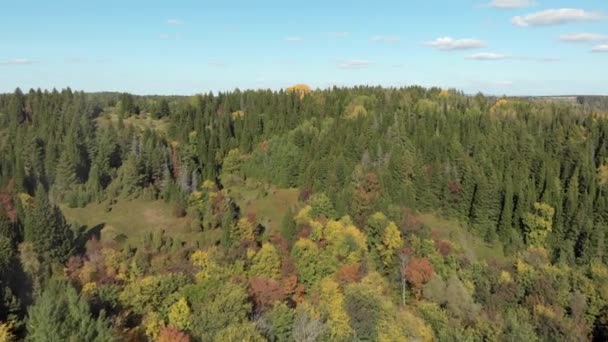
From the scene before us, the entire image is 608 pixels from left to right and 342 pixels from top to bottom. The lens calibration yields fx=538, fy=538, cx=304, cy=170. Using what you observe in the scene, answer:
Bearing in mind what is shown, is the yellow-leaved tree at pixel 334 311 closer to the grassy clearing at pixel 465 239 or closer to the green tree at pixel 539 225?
the grassy clearing at pixel 465 239

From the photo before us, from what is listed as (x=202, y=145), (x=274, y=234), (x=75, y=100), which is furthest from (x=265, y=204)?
(x=75, y=100)

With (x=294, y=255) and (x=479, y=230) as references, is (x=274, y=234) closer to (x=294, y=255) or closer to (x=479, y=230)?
(x=294, y=255)

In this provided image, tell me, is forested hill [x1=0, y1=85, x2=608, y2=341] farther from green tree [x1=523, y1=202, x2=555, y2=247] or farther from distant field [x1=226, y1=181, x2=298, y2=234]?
distant field [x1=226, y1=181, x2=298, y2=234]

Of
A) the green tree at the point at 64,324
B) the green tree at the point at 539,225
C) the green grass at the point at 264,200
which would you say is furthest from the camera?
Answer: the green grass at the point at 264,200

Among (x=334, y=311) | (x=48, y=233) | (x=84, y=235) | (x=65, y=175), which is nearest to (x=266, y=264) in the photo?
(x=334, y=311)

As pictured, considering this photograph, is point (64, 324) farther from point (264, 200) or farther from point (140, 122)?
point (140, 122)

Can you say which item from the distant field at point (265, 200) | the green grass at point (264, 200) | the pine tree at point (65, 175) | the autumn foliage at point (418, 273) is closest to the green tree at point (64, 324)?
the autumn foliage at point (418, 273)
